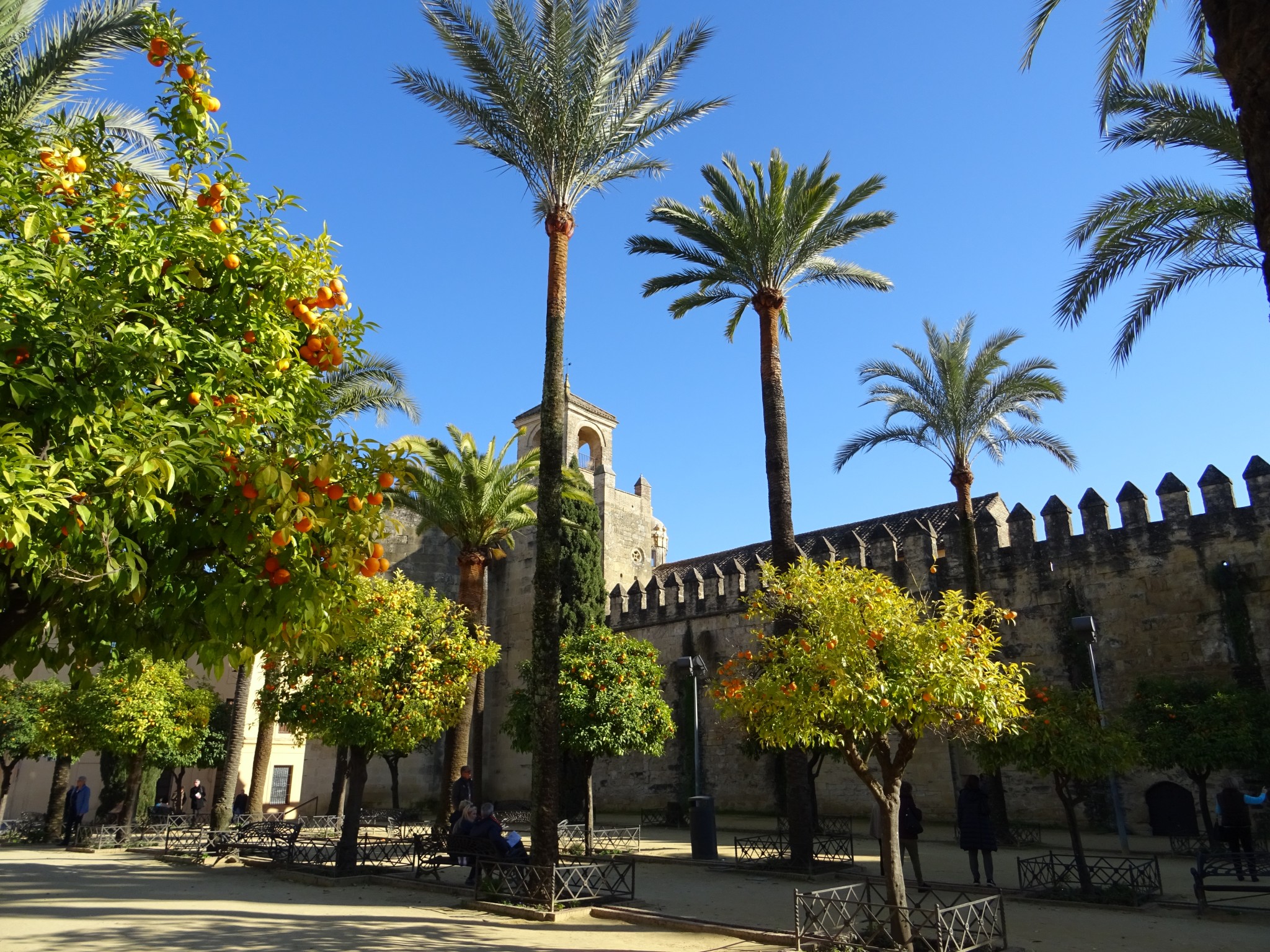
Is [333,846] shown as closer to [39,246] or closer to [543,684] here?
[543,684]

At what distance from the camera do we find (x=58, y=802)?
21219 mm

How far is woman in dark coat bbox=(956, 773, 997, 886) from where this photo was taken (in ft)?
40.3

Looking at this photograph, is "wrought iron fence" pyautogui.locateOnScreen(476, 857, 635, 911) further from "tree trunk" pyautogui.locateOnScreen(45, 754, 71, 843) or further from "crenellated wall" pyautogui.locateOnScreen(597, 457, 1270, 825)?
"tree trunk" pyautogui.locateOnScreen(45, 754, 71, 843)

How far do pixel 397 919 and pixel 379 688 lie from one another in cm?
398

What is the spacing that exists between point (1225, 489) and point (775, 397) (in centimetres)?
1224

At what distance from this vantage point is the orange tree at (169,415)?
13.6 ft

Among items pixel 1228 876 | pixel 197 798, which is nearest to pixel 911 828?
pixel 1228 876

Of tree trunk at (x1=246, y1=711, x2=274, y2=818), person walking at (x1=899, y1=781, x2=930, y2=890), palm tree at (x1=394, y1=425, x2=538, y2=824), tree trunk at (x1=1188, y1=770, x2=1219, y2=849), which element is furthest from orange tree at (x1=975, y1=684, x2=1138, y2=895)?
tree trunk at (x1=246, y1=711, x2=274, y2=818)

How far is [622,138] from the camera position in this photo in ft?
43.0

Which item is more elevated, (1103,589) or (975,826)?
(1103,589)

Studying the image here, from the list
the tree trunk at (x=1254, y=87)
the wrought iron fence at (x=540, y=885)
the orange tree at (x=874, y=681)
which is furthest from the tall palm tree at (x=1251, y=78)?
the wrought iron fence at (x=540, y=885)

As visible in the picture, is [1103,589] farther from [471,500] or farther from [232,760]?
[232,760]

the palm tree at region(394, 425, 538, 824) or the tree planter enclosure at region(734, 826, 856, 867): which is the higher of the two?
the palm tree at region(394, 425, 538, 824)

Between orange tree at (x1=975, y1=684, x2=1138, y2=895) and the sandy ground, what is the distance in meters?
1.63
